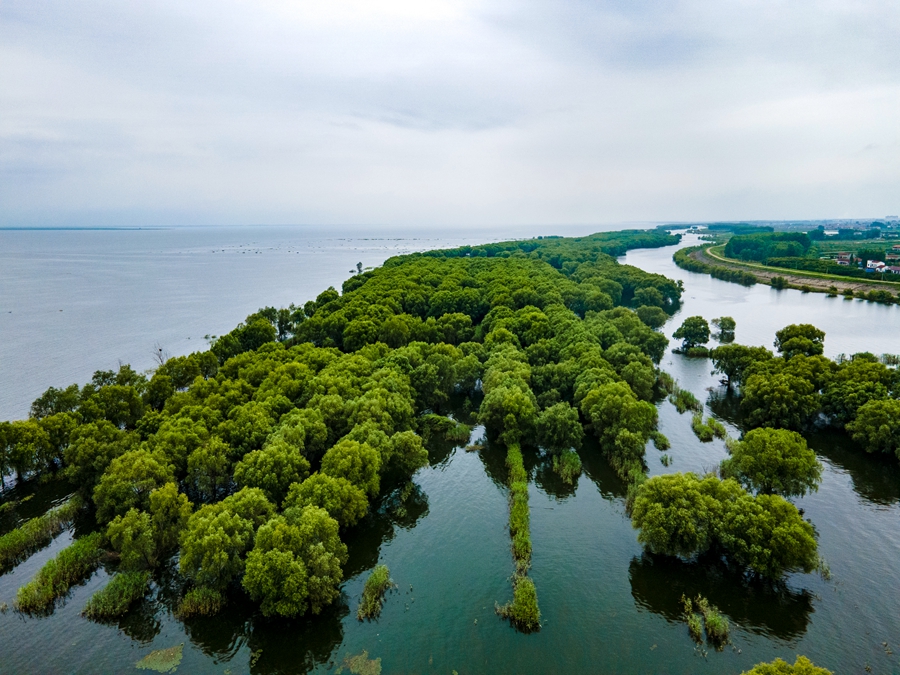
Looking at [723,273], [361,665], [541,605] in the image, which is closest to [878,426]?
[541,605]

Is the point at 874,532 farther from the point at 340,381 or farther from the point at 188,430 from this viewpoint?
the point at 188,430

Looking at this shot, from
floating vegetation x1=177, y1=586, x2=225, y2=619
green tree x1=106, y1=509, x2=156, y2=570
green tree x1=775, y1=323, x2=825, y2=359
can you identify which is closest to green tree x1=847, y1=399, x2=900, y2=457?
green tree x1=775, y1=323, x2=825, y2=359

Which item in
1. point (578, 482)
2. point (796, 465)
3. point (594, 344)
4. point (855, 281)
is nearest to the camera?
point (796, 465)

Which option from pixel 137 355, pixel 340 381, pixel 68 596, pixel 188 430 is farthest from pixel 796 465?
pixel 137 355

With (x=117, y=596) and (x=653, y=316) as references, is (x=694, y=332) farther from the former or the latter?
(x=117, y=596)

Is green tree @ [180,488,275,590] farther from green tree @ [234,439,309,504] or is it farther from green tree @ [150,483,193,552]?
green tree @ [234,439,309,504]

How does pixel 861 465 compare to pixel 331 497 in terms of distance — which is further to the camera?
pixel 861 465

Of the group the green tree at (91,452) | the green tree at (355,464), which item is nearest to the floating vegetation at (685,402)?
the green tree at (355,464)

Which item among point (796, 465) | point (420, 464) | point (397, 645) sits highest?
point (796, 465)
